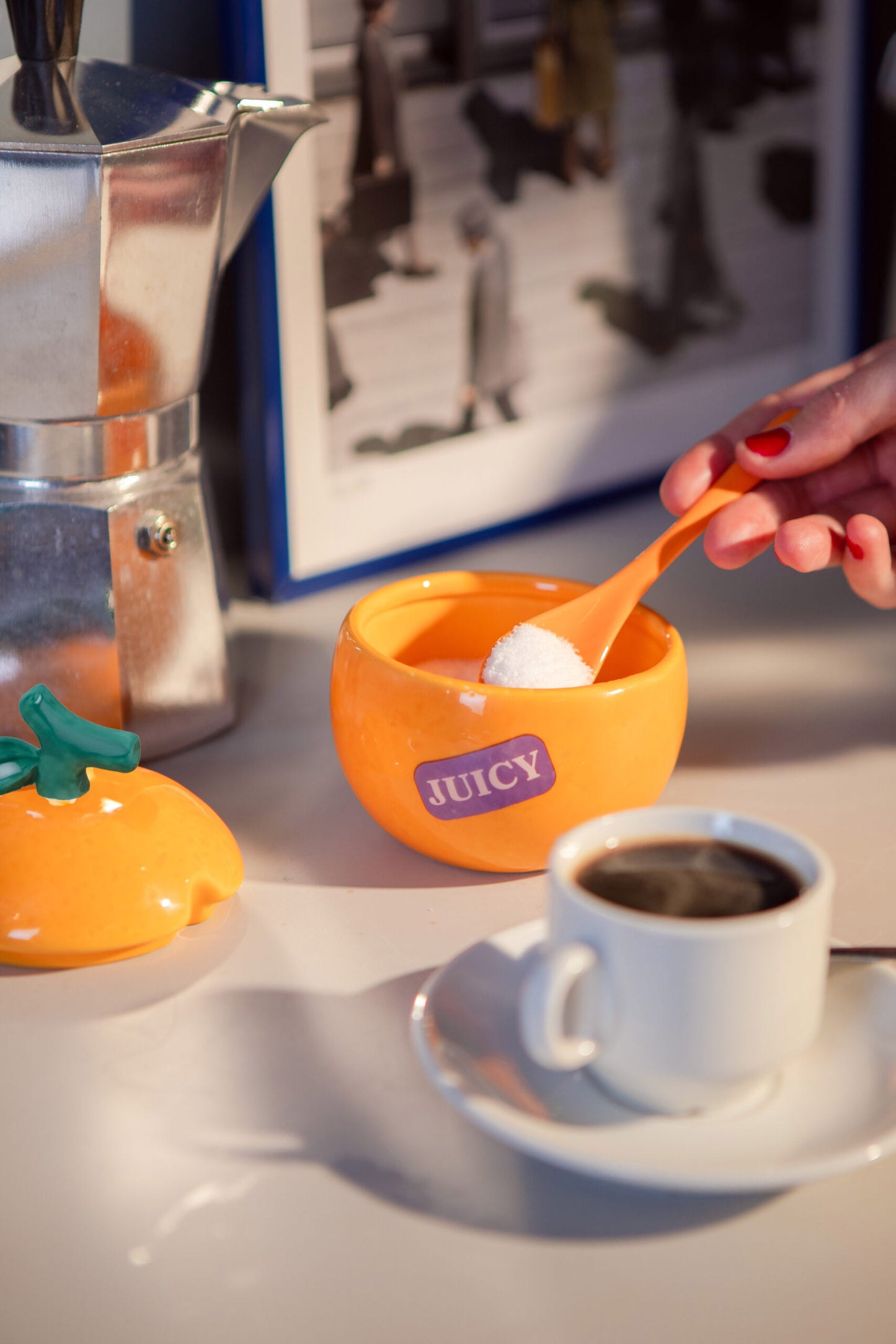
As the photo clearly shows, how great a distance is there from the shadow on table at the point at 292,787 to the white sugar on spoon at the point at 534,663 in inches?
3.2

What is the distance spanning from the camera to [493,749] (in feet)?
1.50

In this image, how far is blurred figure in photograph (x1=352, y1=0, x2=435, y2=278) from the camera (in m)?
0.70

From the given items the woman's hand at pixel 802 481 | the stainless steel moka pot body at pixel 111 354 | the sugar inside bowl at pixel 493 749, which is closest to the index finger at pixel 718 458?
the woman's hand at pixel 802 481

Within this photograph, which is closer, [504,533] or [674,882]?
[674,882]

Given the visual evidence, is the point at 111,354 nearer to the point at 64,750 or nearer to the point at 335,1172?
the point at 64,750

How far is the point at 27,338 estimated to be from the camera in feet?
1.67

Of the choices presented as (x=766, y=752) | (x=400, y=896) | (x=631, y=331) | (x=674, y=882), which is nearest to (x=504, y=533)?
(x=631, y=331)

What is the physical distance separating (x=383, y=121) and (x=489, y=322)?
133 mm

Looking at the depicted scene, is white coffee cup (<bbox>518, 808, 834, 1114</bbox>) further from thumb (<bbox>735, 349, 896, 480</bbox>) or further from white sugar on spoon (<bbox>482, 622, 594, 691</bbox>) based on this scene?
thumb (<bbox>735, 349, 896, 480</bbox>)

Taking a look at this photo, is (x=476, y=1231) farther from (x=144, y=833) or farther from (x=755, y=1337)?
(x=144, y=833)

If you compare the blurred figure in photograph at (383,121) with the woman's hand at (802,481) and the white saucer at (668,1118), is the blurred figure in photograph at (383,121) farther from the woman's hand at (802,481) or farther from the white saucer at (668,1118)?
the white saucer at (668,1118)

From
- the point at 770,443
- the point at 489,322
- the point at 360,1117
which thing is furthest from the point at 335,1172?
the point at 489,322

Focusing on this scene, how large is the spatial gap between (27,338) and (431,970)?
28cm

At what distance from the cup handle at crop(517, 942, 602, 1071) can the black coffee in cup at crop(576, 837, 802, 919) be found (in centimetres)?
2
